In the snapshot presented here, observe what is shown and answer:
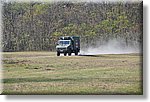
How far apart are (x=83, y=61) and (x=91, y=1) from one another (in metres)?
0.34

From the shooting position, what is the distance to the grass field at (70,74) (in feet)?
10.4

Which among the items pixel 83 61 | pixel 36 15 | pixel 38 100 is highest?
pixel 36 15

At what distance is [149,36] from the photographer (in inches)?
125

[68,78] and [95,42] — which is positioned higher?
[95,42]

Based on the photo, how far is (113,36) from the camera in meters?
3.22

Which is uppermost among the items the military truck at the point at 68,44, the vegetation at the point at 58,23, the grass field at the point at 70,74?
the vegetation at the point at 58,23

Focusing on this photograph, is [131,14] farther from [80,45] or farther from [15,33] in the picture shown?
[15,33]

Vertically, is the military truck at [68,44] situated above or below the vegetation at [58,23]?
below

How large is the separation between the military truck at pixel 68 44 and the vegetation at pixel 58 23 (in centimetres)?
2

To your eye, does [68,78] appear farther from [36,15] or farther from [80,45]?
[36,15]

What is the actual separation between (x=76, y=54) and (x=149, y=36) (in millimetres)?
424

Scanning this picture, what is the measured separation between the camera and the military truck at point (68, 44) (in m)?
3.21

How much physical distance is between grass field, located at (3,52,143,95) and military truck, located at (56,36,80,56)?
0.12 ft

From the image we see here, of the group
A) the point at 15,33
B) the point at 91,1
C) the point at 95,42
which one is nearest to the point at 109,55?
the point at 95,42
